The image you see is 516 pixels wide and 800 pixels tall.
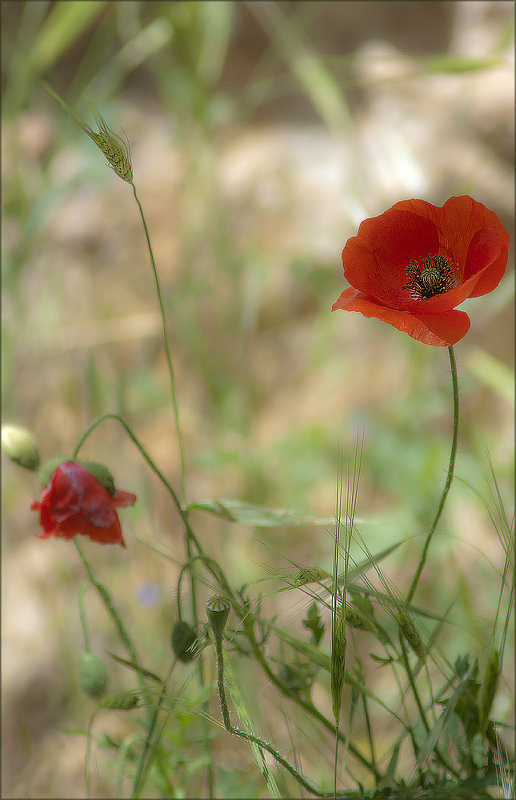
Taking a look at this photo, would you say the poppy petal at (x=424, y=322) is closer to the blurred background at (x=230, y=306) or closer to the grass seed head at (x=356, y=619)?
the grass seed head at (x=356, y=619)

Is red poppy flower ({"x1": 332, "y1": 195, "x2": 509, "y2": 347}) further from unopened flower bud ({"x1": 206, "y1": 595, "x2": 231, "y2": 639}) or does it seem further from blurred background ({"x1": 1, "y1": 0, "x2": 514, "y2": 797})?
blurred background ({"x1": 1, "y1": 0, "x2": 514, "y2": 797})

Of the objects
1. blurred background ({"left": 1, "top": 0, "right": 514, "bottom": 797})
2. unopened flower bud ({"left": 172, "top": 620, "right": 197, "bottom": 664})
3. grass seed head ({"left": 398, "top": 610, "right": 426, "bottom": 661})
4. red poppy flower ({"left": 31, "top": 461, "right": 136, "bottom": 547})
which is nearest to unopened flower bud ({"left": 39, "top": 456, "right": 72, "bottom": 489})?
red poppy flower ({"left": 31, "top": 461, "right": 136, "bottom": 547})

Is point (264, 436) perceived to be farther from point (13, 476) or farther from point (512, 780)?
point (512, 780)

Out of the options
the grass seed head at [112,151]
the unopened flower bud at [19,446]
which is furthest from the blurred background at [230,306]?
the grass seed head at [112,151]

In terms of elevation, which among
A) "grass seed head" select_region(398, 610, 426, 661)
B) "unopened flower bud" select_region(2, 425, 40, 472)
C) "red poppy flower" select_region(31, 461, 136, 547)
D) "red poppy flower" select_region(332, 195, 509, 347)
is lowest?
"grass seed head" select_region(398, 610, 426, 661)

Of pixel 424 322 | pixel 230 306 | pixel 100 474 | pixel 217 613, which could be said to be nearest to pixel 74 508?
pixel 100 474

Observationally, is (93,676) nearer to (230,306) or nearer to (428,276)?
(428,276)
